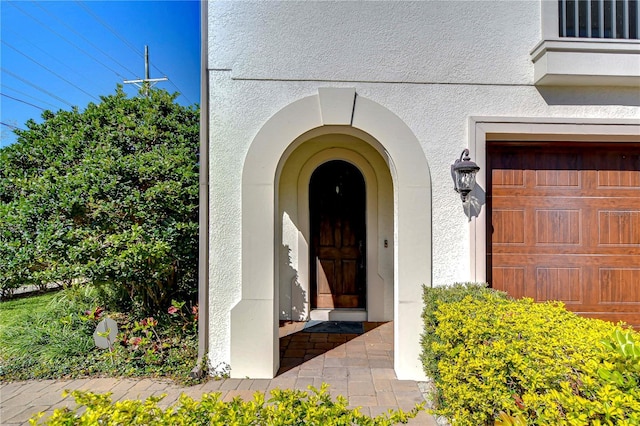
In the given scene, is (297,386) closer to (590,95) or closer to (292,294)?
(292,294)

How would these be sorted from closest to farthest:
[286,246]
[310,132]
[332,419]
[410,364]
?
1. [332,419]
2. [410,364]
3. [310,132]
4. [286,246]

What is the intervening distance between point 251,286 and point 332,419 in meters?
2.37

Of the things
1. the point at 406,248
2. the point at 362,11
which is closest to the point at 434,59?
the point at 362,11

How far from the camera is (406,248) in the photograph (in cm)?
376

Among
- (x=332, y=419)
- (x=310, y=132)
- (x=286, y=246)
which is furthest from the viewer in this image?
(x=286, y=246)

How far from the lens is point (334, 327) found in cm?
536

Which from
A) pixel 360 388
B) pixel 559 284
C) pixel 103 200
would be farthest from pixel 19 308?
pixel 559 284

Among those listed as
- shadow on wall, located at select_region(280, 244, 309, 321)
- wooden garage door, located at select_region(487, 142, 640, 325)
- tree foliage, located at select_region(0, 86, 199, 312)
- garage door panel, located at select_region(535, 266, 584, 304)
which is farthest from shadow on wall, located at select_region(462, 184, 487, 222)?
tree foliage, located at select_region(0, 86, 199, 312)

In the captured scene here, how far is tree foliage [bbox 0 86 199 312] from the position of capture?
12.2 ft

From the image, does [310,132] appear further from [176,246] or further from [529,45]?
[529,45]

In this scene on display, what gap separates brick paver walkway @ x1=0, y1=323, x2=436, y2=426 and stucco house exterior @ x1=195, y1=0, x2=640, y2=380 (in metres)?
0.25

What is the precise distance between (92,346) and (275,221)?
2.88 metres

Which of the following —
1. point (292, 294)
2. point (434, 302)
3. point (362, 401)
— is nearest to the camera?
point (362, 401)

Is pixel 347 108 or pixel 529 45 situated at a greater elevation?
pixel 529 45
